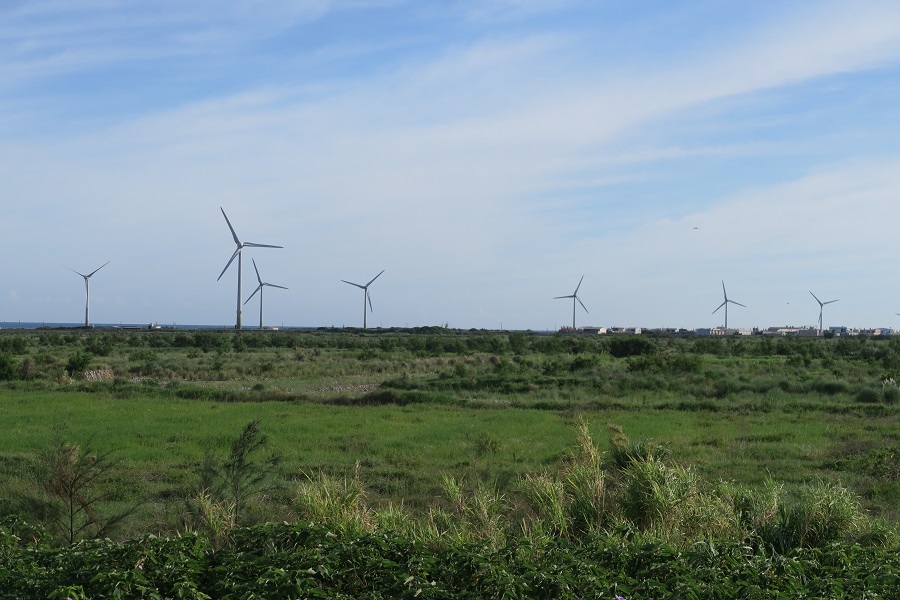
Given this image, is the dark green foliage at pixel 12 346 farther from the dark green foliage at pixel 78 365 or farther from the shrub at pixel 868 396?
the shrub at pixel 868 396

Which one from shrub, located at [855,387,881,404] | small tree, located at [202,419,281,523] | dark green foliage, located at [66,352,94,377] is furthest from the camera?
dark green foliage, located at [66,352,94,377]

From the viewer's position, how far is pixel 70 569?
6.24 m

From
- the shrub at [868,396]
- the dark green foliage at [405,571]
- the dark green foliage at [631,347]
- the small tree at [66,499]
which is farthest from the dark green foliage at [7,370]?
the dark green foliage at [631,347]

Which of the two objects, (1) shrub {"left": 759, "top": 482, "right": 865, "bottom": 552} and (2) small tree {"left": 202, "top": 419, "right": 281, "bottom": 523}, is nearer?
(1) shrub {"left": 759, "top": 482, "right": 865, "bottom": 552}

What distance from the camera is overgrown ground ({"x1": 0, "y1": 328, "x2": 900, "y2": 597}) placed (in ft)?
29.8

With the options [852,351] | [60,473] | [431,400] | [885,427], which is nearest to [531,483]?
[60,473]

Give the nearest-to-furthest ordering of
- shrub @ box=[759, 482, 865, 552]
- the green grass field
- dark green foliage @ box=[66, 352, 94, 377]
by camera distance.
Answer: shrub @ box=[759, 482, 865, 552] → the green grass field → dark green foliage @ box=[66, 352, 94, 377]

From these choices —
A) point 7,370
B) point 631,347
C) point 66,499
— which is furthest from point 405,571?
point 631,347

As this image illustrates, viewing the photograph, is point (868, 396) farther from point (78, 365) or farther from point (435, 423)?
point (78, 365)

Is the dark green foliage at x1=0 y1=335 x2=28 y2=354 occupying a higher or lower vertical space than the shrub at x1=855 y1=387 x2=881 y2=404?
higher

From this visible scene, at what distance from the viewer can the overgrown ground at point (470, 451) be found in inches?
358

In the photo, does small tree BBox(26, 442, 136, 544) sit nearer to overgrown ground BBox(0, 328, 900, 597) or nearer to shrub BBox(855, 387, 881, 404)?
overgrown ground BBox(0, 328, 900, 597)

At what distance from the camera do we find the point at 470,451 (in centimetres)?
1923

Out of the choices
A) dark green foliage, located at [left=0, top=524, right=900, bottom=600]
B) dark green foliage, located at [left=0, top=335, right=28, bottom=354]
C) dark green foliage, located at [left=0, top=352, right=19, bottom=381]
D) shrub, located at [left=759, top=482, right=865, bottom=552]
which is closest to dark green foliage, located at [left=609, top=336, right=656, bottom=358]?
dark green foliage, located at [left=0, top=352, right=19, bottom=381]
